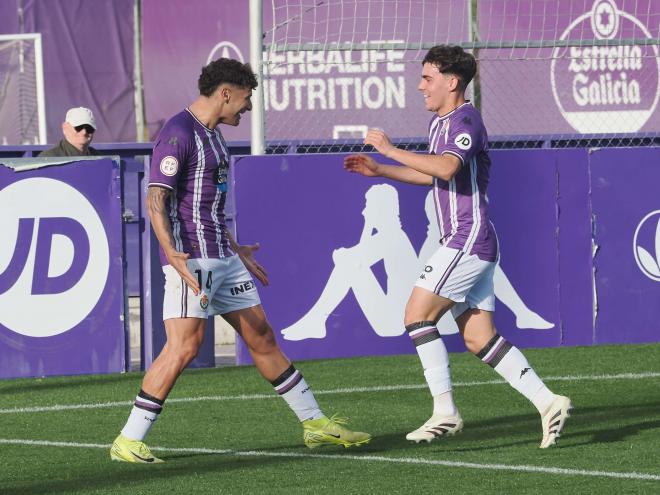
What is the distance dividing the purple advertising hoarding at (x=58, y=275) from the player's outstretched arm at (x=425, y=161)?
4471 millimetres

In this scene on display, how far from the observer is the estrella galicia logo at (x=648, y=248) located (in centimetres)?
1282

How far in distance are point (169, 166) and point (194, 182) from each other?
0.67ft

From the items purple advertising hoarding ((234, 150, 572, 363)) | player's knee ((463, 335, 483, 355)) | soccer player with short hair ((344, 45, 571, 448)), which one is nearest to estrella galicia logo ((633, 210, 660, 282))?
purple advertising hoarding ((234, 150, 572, 363))

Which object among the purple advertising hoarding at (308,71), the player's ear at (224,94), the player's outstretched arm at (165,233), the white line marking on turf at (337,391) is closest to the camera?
the player's outstretched arm at (165,233)

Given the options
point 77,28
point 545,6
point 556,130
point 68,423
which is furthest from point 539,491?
point 77,28

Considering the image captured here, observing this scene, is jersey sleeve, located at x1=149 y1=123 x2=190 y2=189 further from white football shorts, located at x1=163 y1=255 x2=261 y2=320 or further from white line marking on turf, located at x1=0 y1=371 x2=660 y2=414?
white line marking on turf, located at x1=0 y1=371 x2=660 y2=414

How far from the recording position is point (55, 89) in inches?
836

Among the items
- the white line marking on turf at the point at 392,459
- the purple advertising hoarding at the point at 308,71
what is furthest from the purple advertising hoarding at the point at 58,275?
the purple advertising hoarding at the point at 308,71

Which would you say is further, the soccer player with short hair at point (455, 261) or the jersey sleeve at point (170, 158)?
the soccer player with short hair at point (455, 261)

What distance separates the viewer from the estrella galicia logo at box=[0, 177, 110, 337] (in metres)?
11.9

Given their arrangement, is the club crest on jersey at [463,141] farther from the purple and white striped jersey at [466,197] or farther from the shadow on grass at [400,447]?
the shadow on grass at [400,447]

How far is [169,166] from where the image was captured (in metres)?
7.85

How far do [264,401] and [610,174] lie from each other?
3922 millimetres

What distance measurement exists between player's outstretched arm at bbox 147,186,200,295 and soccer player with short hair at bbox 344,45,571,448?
97 centimetres
